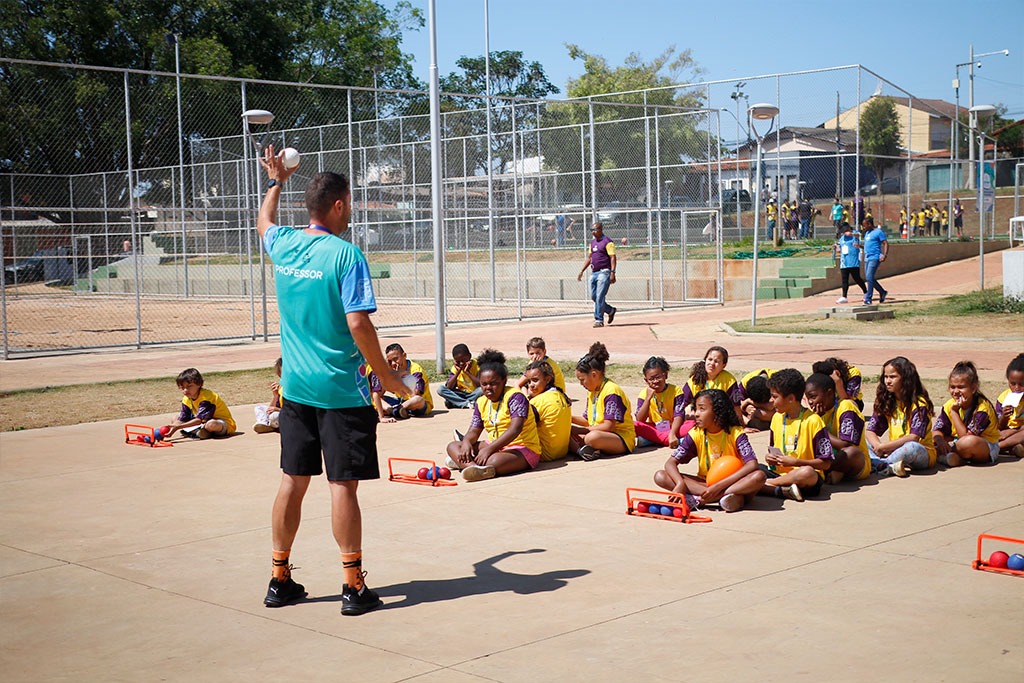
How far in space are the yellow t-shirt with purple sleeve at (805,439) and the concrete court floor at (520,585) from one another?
307mm

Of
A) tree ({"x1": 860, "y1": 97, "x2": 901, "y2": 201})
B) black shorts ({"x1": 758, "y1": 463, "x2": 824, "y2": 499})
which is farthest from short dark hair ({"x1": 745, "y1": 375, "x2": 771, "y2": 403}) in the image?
tree ({"x1": 860, "y1": 97, "x2": 901, "y2": 201})

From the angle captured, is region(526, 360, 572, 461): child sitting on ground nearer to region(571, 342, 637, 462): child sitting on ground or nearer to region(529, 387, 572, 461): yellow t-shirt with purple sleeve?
region(529, 387, 572, 461): yellow t-shirt with purple sleeve

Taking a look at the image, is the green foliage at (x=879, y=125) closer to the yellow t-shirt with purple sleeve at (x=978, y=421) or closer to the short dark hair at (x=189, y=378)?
the yellow t-shirt with purple sleeve at (x=978, y=421)

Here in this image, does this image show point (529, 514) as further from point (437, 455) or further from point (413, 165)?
point (413, 165)

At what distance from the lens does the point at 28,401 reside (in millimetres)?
13859

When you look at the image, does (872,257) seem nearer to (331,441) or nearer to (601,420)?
(601,420)

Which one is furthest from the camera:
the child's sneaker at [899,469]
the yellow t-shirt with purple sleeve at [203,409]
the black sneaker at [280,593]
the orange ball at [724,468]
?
the yellow t-shirt with purple sleeve at [203,409]

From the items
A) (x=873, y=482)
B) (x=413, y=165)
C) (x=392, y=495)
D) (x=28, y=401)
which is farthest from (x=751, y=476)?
(x=413, y=165)

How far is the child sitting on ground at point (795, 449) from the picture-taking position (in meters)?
7.45

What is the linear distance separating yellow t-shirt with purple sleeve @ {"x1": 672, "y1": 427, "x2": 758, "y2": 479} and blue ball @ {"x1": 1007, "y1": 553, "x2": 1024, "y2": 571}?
1.94 meters

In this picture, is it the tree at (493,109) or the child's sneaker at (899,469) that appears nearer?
the child's sneaker at (899,469)

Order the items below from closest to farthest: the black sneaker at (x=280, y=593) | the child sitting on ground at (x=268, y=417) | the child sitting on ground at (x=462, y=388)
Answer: the black sneaker at (x=280, y=593) → the child sitting on ground at (x=268, y=417) → the child sitting on ground at (x=462, y=388)

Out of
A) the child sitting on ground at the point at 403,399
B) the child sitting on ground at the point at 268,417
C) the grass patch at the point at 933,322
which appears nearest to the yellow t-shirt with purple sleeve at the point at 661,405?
the child sitting on ground at the point at 403,399

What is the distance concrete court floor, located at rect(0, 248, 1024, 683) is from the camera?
179 inches
